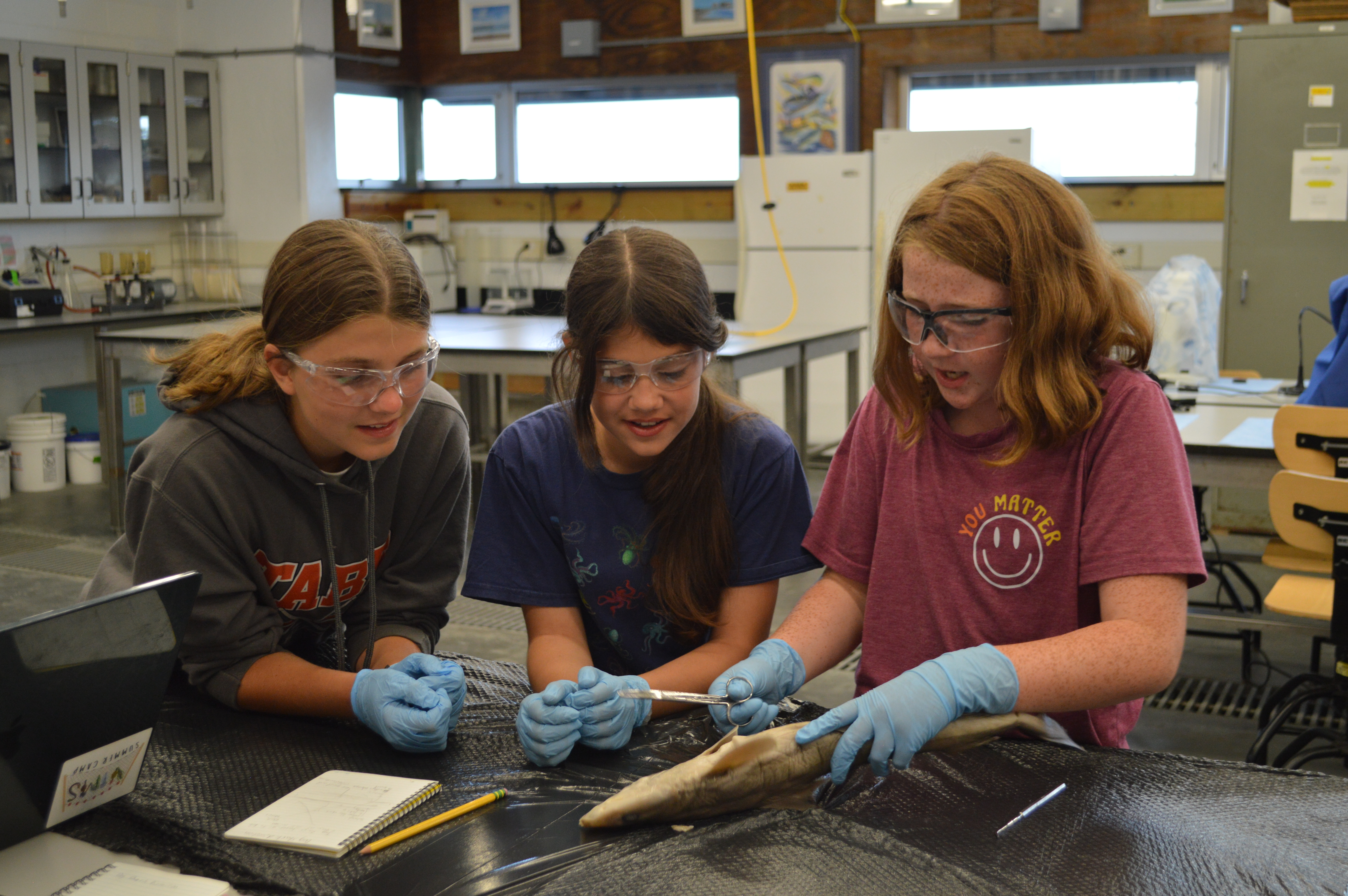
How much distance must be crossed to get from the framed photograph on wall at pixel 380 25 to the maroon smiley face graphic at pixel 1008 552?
647cm

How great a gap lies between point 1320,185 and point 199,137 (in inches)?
227

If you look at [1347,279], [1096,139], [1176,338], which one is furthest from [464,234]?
[1347,279]

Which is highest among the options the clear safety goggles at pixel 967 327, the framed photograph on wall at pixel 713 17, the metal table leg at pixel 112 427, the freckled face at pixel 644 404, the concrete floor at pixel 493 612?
the framed photograph on wall at pixel 713 17

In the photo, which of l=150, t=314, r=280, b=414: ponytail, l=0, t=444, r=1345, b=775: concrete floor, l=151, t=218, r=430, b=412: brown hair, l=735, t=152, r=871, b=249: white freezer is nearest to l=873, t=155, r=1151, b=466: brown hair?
l=151, t=218, r=430, b=412: brown hair

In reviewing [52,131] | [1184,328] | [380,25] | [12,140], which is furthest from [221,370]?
[380,25]

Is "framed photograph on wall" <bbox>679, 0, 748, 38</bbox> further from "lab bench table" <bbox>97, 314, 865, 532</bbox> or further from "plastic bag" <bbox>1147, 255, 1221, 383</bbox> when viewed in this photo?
"plastic bag" <bbox>1147, 255, 1221, 383</bbox>

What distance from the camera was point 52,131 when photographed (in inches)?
227

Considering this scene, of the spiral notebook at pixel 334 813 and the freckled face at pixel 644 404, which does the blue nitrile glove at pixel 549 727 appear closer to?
the spiral notebook at pixel 334 813

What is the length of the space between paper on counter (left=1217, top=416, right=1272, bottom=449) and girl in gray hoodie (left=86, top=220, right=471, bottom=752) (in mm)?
2027

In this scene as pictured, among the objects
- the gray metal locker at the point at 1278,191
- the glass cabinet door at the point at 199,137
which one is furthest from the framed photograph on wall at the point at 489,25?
the gray metal locker at the point at 1278,191

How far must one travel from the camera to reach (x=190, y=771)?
3.84 ft

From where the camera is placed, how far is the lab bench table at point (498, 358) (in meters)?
4.25

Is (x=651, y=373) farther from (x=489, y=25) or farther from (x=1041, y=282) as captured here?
(x=489, y=25)

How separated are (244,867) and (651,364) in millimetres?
666
